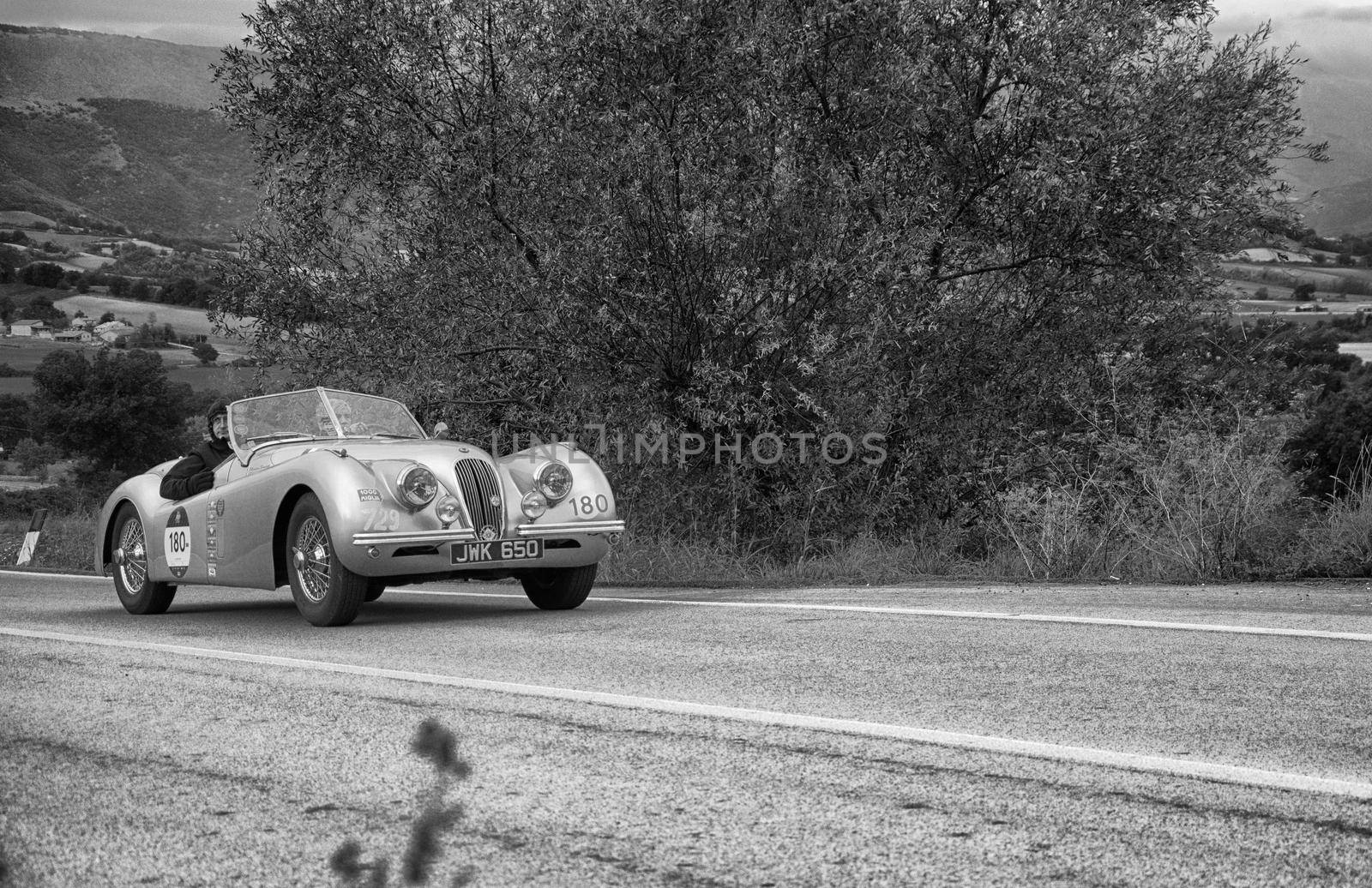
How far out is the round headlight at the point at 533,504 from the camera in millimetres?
8719

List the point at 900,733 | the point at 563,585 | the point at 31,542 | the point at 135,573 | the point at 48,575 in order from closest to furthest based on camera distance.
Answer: the point at 900,733 < the point at 563,585 < the point at 135,573 < the point at 48,575 < the point at 31,542

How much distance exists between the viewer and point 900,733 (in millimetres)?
4332

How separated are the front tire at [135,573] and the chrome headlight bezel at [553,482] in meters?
3.28

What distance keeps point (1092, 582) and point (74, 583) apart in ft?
34.3

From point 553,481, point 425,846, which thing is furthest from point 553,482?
point 425,846

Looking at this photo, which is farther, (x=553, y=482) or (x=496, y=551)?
(x=553, y=482)

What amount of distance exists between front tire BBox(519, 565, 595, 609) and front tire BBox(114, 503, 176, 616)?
9.76 ft

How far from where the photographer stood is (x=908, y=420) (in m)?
14.9

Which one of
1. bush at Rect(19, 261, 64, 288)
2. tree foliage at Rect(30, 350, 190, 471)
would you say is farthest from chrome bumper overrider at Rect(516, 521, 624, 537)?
bush at Rect(19, 261, 64, 288)

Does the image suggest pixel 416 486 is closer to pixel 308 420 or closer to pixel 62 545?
pixel 308 420

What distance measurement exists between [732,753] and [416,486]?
4.63 metres

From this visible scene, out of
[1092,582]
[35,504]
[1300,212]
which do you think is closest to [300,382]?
[1092,582]

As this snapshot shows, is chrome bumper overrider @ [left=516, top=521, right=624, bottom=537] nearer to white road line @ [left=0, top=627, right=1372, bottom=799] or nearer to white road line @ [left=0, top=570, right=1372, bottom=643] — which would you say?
white road line @ [left=0, top=570, right=1372, bottom=643]

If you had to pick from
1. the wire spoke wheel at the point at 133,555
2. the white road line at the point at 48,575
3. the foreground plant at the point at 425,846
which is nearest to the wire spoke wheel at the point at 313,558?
the wire spoke wheel at the point at 133,555
